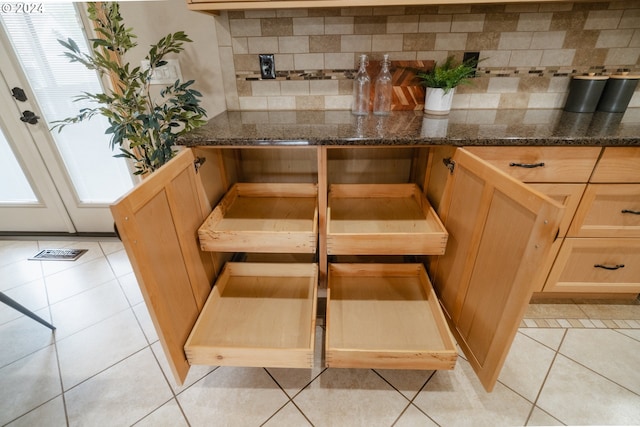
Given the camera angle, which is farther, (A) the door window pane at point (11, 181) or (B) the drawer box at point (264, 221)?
(A) the door window pane at point (11, 181)

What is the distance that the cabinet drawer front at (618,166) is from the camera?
3.71 feet

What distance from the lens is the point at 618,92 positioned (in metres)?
1.40

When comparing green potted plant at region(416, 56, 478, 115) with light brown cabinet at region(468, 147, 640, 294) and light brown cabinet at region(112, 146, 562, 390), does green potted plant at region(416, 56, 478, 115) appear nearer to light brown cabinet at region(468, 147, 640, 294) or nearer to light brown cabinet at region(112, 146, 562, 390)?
light brown cabinet at region(112, 146, 562, 390)

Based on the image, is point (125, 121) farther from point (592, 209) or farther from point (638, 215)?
point (638, 215)

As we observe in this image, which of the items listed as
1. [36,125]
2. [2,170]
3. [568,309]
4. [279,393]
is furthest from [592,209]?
[2,170]

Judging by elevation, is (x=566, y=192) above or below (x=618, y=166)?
below

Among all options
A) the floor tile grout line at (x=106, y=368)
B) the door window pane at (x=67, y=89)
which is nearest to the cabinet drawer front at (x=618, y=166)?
the floor tile grout line at (x=106, y=368)

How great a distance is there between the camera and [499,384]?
47.6 inches

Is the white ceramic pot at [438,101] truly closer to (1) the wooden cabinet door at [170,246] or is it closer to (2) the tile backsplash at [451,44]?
(2) the tile backsplash at [451,44]

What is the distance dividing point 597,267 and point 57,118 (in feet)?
10.5

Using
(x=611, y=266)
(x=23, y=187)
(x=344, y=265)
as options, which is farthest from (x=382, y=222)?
(x=23, y=187)

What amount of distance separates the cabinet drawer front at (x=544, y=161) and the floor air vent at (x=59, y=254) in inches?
101

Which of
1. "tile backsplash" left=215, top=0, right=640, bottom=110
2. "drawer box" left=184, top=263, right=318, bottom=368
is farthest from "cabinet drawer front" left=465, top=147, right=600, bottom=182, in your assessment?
"drawer box" left=184, top=263, right=318, bottom=368

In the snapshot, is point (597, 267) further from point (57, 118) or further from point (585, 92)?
point (57, 118)
